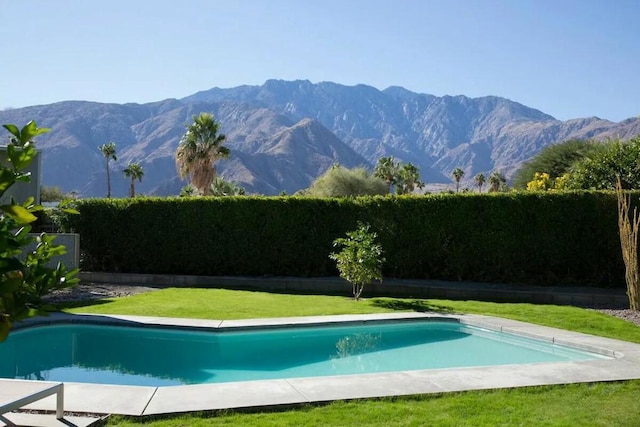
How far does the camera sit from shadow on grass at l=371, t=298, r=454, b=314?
13167 millimetres

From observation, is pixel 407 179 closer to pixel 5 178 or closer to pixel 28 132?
pixel 28 132

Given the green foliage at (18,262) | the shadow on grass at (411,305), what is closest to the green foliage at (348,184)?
the shadow on grass at (411,305)

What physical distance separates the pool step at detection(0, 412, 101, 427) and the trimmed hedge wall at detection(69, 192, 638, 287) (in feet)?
48.2

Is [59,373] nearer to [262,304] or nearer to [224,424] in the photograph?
[224,424]

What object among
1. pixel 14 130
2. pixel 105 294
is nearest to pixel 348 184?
pixel 105 294

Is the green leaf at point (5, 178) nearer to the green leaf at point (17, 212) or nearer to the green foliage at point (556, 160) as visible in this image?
the green leaf at point (17, 212)

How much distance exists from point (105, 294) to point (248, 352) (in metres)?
7.73

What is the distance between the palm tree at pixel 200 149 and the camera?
41625 millimetres

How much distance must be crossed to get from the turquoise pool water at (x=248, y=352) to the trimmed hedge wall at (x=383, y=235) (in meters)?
7.35

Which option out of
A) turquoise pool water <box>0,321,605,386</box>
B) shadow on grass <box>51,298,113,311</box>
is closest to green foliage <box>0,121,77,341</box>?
turquoise pool water <box>0,321,605,386</box>

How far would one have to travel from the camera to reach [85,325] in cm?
1129

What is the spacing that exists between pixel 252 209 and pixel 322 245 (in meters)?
2.78

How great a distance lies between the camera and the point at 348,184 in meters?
61.7

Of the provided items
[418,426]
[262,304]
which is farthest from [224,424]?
[262,304]
